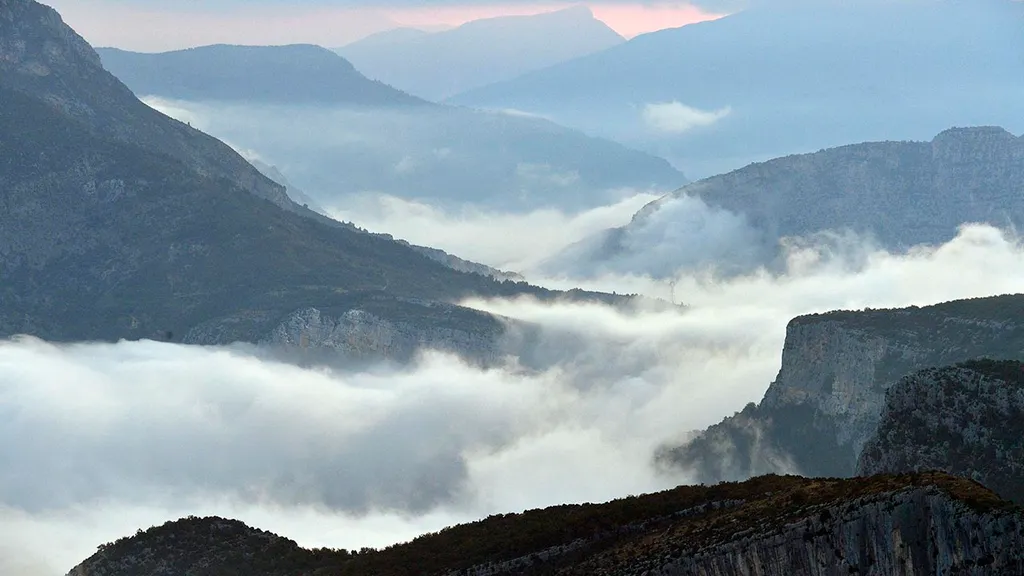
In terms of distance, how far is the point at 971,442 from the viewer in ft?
341

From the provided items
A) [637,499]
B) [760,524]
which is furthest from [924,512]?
[637,499]

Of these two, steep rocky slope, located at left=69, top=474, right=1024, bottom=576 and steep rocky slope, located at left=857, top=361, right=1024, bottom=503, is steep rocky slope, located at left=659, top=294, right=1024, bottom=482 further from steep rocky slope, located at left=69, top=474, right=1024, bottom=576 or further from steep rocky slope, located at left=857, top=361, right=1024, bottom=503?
steep rocky slope, located at left=69, top=474, right=1024, bottom=576

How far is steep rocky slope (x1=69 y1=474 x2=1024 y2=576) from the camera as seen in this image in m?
62.8

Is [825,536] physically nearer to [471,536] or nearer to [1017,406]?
[471,536]

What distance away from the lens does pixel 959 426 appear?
10656 cm

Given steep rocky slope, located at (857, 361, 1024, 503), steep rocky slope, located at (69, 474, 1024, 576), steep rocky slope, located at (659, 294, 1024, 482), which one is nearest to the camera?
steep rocky slope, located at (69, 474, 1024, 576)

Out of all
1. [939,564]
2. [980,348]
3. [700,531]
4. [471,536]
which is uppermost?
[980,348]

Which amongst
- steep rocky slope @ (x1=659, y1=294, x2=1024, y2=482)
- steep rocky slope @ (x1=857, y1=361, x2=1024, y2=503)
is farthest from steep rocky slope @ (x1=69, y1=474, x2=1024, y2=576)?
steep rocky slope @ (x1=659, y1=294, x2=1024, y2=482)

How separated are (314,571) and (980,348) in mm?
88763

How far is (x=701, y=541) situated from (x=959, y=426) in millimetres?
40229

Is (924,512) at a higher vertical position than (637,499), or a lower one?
lower

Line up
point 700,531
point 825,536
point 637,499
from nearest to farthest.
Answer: point 825,536 < point 700,531 < point 637,499

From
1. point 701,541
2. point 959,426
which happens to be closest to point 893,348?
point 959,426

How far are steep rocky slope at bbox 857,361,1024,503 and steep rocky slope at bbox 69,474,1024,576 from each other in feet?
69.0
